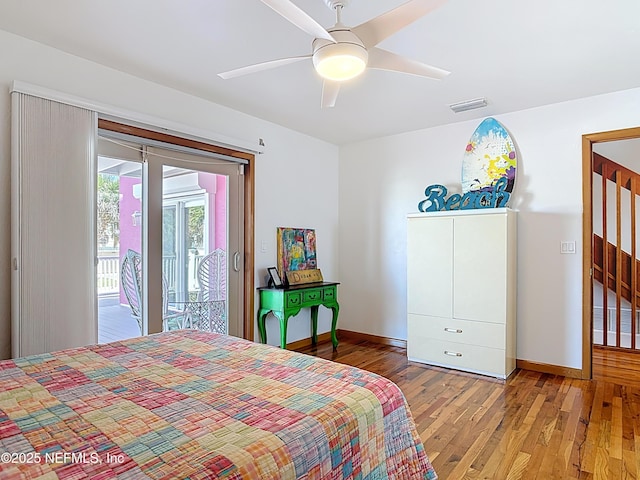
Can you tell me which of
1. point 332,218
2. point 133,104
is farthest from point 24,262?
point 332,218

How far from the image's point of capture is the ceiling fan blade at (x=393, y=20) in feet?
5.09

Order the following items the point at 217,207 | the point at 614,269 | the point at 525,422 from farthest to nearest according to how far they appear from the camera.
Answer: the point at 614,269 → the point at 217,207 → the point at 525,422

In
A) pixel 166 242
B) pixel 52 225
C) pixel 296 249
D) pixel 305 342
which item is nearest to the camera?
pixel 52 225

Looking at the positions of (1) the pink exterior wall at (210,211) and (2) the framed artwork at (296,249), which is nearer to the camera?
(1) the pink exterior wall at (210,211)

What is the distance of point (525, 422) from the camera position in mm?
2600

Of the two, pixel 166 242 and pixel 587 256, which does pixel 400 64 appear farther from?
pixel 587 256

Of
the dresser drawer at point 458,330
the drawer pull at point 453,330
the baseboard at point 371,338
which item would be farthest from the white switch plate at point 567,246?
the baseboard at point 371,338

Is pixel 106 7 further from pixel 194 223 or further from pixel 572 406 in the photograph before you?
pixel 572 406

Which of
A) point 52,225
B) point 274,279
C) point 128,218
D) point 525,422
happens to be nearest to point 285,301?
point 274,279

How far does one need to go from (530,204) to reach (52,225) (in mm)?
3927

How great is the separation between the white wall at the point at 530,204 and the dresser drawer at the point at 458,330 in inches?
17.6

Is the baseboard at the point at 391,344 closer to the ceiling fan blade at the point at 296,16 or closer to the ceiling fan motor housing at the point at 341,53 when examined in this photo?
the ceiling fan motor housing at the point at 341,53

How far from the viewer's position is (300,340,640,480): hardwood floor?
2.09m

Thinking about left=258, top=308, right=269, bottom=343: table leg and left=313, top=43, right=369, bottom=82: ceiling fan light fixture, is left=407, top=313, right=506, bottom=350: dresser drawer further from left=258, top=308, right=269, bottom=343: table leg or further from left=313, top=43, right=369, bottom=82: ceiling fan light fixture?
left=313, top=43, right=369, bottom=82: ceiling fan light fixture
